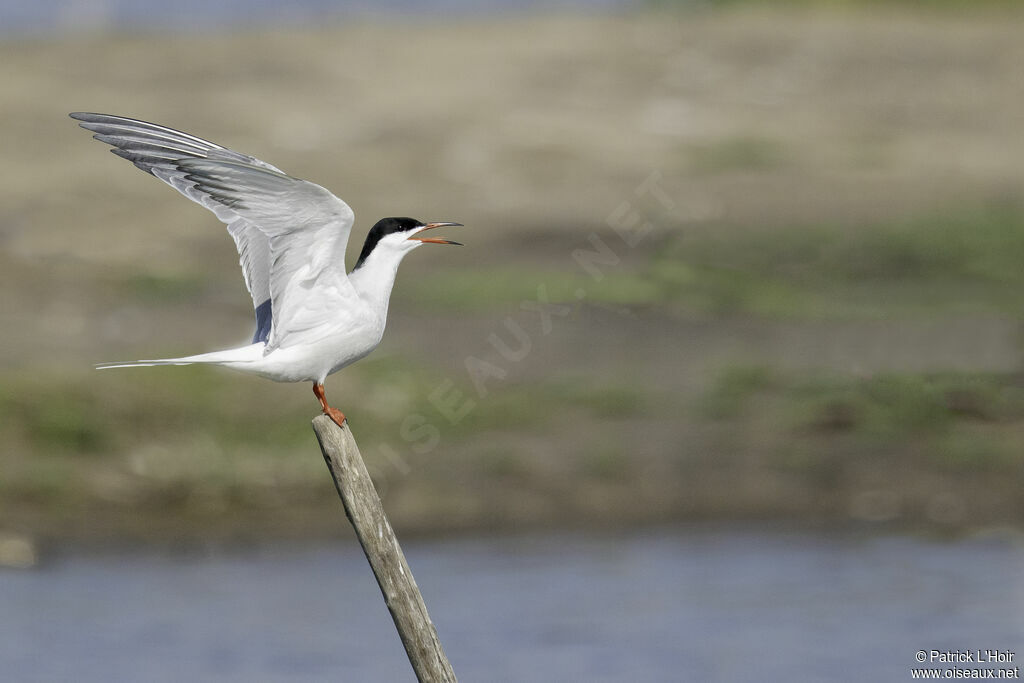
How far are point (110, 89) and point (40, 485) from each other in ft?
46.7

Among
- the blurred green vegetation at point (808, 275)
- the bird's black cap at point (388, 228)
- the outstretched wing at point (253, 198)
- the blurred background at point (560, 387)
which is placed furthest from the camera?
the blurred green vegetation at point (808, 275)

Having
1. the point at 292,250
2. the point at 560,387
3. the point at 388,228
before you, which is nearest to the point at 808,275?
the point at 560,387

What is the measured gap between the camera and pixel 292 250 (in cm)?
609

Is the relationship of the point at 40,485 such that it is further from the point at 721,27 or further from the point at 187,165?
the point at 721,27

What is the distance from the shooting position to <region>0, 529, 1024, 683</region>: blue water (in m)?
10.8

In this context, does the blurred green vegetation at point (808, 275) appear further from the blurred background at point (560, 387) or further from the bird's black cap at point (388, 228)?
the bird's black cap at point (388, 228)

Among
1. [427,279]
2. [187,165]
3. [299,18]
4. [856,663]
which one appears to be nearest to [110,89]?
[299,18]

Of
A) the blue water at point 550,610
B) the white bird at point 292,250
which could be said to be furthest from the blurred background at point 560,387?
the white bird at point 292,250

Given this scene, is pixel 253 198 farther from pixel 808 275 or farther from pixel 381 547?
pixel 808 275

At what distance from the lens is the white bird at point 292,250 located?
5.93 meters

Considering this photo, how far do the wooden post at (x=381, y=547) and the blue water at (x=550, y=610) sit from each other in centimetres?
431

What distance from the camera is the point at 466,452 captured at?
13.9 metres

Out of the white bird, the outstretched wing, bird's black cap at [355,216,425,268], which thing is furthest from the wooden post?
bird's black cap at [355,216,425,268]

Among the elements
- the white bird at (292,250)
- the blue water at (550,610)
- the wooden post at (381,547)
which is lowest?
the blue water at (550,610)
